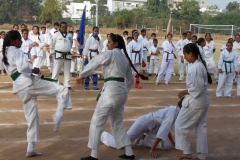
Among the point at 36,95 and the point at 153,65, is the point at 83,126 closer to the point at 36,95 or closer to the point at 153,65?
the point at 36,95

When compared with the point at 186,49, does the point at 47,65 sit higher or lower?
lower

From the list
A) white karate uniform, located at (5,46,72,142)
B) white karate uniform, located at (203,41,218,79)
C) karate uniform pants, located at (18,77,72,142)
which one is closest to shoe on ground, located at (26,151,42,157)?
karate uniform pants, located at (18,77,72,142)

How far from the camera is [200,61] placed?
6266 millimetres

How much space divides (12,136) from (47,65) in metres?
10.4

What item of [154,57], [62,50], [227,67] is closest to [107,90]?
[62,50]

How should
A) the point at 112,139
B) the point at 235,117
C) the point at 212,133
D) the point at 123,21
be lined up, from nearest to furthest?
the point at 112,139 → the point at 212,133 → the point at 235,117 → the point at 123,21

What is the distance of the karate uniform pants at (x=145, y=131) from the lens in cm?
681

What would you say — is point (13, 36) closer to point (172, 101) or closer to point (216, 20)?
point (172, 101)

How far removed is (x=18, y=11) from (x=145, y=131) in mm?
54994

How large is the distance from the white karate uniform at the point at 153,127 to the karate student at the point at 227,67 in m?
6.02

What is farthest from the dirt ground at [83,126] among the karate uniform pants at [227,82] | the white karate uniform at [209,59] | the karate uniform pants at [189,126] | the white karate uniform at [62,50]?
the white karate uniform at [209,59]

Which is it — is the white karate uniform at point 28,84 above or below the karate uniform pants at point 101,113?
above

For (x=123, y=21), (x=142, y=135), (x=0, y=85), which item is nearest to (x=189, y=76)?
(x=142, y=135)

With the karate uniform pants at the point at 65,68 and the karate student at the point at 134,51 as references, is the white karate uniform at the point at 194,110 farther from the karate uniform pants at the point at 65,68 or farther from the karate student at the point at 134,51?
the karate student at the point at 134,51
